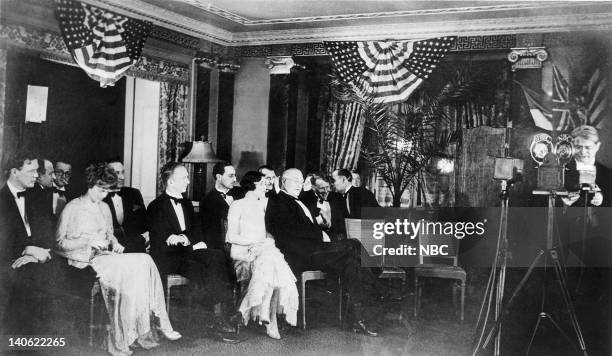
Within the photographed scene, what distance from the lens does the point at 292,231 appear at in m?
4.64

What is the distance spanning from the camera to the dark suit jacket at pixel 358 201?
5277 millimetres

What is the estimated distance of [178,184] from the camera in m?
4.33

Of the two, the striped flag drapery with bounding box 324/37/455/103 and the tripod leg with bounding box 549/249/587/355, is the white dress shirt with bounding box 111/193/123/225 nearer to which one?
the striped flag drapery with bounding box 324/37/455/103

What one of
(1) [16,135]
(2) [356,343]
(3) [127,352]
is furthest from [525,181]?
(1) [16,135]

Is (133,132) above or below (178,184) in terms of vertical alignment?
above

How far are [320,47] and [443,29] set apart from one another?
150 cm

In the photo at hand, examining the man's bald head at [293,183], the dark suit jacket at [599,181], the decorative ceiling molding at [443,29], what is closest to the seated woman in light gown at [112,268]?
the man's bald head at [293,183]

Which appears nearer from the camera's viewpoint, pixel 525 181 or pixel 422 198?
pixel 525 181

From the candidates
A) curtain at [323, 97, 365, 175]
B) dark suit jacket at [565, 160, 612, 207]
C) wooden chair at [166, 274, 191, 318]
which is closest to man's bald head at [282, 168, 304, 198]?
wooden chair at [166, 274, 191, 318]

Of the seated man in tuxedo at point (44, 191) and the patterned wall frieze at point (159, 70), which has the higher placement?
the patterned wall frieze at point (159, 70)

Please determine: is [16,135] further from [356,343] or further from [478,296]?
[478,296]

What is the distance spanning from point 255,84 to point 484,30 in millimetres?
2860

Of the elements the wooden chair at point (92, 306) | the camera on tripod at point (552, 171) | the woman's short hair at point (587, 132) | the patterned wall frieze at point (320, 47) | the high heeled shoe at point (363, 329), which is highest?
the patterned wall frieze at point (320, 47)

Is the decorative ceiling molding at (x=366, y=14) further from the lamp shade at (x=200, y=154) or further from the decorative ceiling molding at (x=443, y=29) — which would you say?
the lamp shade at (x=200, y=154)
